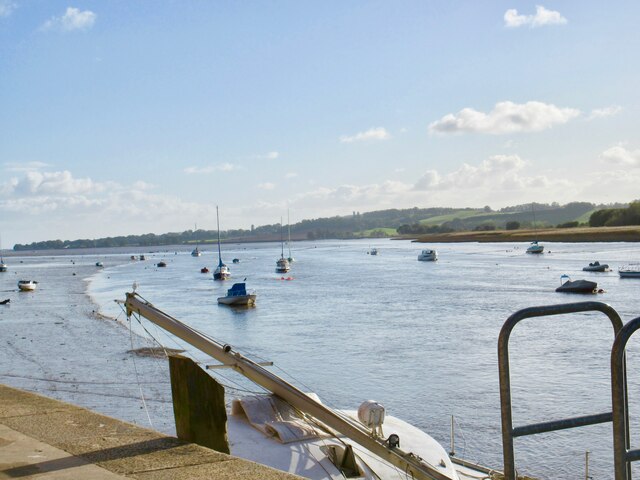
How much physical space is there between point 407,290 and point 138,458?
236 feet

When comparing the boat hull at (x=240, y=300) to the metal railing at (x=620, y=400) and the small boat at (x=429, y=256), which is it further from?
the small boat at (x=429, y=256)

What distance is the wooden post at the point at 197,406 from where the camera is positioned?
590 centimetres

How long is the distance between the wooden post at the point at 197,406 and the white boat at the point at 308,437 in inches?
319

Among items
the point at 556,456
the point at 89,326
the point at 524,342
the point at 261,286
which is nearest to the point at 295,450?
the point at 556,456

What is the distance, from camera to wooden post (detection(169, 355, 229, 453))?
590cm

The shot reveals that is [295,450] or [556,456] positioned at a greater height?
[295,450]

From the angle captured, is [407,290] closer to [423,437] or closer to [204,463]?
[423,437]

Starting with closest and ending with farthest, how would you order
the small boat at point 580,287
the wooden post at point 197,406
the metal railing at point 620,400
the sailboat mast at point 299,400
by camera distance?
the metal railing at point 620,400, the wooden post at point 197,406, the sailboat mast at point 299,400, the small boat at point 580,287

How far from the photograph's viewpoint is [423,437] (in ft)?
55.5

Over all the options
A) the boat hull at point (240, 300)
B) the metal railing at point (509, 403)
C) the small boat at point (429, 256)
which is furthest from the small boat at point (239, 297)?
the small boat at point (429, 256)

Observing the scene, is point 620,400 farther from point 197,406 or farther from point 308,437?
point 308,437

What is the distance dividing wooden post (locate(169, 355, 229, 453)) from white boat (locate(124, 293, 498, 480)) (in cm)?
811

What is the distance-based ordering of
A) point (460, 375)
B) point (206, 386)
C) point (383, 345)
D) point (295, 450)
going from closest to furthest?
point (206, 386)
point (295, 450)
point (460, 375)
point (383, 345)

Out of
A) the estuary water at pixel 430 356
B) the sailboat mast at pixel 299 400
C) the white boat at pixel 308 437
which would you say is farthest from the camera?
the estuary water at pixel 430 356
